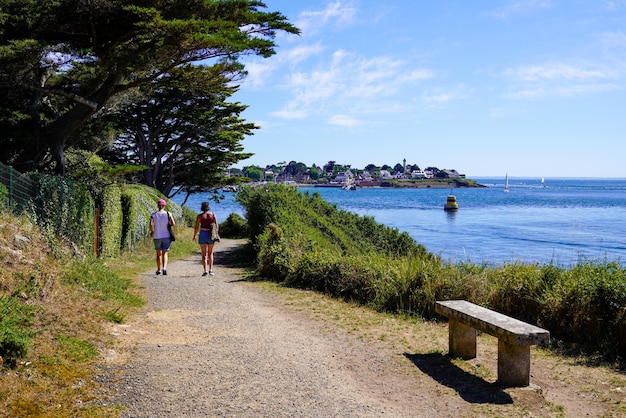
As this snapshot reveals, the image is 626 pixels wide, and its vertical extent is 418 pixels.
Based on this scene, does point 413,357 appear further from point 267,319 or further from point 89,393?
point 89,393

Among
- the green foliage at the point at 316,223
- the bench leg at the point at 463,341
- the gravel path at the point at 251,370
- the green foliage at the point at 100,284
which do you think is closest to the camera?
the gravel path at the point at 251,370

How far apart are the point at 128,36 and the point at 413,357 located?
10448 mm

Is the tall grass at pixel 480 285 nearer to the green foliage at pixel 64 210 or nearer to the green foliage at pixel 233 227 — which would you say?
the green foliage at pixel 64 210

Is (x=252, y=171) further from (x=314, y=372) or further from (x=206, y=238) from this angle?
(x=314, y=372)

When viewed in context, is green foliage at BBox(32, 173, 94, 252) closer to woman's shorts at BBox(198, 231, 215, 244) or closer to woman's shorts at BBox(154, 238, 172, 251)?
woman's shorts at BBox(154, 238, 172, 251)

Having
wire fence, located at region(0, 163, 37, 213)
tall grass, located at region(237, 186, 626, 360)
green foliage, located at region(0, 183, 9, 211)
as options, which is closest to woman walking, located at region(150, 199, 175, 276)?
tall grass, located at region(237, 186, 626, 360)

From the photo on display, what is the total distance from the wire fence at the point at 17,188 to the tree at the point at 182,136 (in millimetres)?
20569

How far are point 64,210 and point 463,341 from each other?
8.58 metres

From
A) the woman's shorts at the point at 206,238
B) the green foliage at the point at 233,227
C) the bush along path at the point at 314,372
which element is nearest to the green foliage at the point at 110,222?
the woman's shorts at the point at 206,238

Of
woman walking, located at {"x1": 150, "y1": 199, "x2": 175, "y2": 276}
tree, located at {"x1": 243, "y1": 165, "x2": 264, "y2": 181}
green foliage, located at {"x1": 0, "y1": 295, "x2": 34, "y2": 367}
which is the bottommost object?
green foliage, located at {"x1": 0, "y1": 295, "x2": 34, "y2": 367}

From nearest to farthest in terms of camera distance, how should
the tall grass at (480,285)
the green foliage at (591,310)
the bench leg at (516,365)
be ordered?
the bench leg at (516,365) → the green foliage at (591,310) → the tall grass at (480,285)

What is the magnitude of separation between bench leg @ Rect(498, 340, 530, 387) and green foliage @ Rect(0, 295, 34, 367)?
4598mm

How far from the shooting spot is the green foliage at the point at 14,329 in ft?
16.3

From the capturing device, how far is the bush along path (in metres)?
4.96
